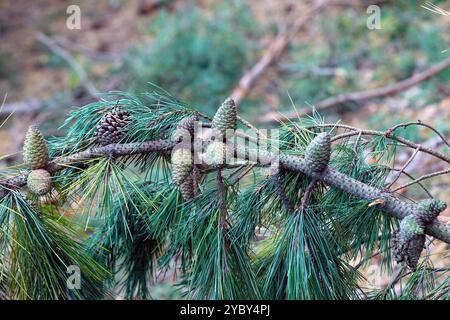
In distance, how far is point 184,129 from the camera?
4.23ft

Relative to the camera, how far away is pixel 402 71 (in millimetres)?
4156

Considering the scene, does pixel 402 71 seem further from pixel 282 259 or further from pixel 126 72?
pixel 282 259

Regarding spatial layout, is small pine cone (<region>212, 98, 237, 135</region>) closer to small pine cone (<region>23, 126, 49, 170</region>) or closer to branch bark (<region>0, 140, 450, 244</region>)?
branch bark (<region>0, 140, 450, 244</region>)

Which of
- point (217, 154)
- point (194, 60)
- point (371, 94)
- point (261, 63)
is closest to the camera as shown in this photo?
point (217, 154)

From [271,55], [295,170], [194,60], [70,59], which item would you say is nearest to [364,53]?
[271,55]

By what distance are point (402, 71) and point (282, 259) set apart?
3.24 metres

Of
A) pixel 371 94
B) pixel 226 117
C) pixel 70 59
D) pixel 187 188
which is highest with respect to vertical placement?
pixel 70 59

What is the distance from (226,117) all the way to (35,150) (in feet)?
1.39

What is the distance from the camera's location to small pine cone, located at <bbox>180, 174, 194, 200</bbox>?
126 centimetres

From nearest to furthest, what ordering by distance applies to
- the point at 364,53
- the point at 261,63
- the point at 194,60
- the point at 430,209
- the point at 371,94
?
the point at 430,209, the point at 371,94, the point at 194,60, the point at 261,63, the point at 364,53

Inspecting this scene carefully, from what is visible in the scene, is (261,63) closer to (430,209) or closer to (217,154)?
(217,154)

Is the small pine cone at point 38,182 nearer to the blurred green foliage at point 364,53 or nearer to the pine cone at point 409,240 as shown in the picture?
the pine cone at point 409,240

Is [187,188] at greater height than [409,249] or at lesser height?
greater
